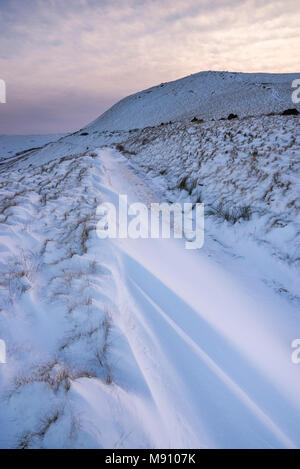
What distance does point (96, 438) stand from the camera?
1346 millimetres

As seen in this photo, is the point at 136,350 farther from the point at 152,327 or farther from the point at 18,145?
the point at 18,145

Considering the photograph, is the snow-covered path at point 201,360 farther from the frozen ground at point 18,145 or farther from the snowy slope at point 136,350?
the frozen ground at point 18,145

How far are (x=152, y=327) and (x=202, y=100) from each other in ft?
132

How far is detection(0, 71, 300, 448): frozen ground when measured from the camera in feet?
5.00

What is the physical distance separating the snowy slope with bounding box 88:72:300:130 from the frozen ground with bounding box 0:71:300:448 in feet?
79.0

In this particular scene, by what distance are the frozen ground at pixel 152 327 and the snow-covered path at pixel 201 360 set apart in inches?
0.4

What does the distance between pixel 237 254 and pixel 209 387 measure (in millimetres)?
2708

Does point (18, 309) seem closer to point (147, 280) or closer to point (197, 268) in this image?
point (147, 280)

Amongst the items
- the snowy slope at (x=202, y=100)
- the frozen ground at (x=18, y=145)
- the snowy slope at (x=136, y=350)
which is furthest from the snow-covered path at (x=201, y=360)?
the frozen ground at (x=18, y=145)

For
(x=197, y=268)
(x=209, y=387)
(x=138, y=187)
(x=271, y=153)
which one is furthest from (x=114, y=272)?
(x=271, y=153)

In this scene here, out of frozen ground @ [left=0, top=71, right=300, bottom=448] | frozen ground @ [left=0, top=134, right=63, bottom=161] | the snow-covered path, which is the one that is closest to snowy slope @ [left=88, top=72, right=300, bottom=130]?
frozen ground @ [left=0, top=134, right=63, bottom=161]

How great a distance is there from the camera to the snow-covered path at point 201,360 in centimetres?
157

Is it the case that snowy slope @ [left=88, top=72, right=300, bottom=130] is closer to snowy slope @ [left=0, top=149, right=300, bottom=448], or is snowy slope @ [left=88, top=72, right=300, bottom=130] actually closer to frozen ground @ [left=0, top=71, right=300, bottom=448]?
frozen ground @ [left=0, top=71, right=300, bottom=448]
